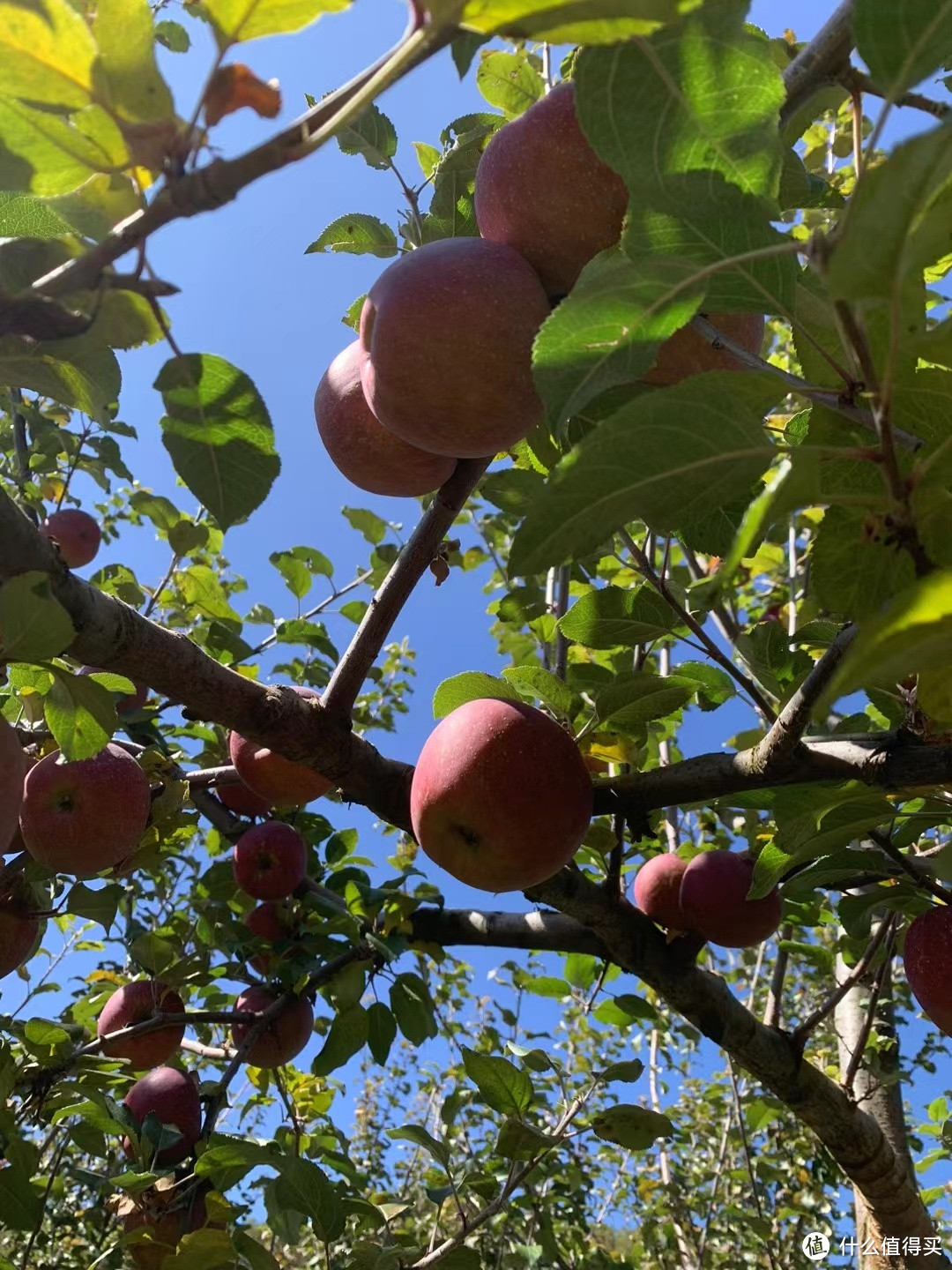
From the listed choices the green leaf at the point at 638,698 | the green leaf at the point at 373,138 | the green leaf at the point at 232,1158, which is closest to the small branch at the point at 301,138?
the green leaf at the point at 638,698

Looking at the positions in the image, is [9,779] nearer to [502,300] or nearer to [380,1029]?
[502,300]

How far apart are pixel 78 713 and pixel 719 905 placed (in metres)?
1.34

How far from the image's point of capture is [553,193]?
1.06 m

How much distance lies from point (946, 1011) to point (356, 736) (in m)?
1.06

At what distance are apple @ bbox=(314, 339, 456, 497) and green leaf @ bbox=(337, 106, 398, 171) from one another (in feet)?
1.55

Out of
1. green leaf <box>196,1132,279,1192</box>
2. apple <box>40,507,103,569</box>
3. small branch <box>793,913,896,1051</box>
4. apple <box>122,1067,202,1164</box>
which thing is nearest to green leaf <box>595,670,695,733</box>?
small branch <box>793,913,896,1051</box>

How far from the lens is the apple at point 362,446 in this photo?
51.4 inches

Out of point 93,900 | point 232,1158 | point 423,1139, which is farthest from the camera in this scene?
point 423,1139

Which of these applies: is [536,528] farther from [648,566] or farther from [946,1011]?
[946,1011]

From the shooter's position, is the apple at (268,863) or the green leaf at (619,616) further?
the apple at (268,863)

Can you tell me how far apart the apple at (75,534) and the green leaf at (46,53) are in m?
3.09

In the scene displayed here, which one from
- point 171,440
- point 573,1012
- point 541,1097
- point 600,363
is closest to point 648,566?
point 600,363

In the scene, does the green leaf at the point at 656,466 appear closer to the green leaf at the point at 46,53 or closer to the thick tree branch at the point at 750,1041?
the green leaf at the point at 46,53

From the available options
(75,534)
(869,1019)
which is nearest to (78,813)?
(869,1019)
